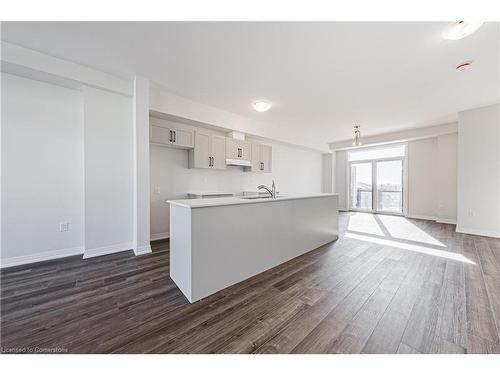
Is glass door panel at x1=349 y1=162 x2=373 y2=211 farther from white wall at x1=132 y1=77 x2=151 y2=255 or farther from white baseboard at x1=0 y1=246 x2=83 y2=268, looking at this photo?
white baseboard at x1=0 y1=246 x2=83 y2=268

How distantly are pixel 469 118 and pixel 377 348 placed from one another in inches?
218

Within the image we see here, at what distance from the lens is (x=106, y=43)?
228cm

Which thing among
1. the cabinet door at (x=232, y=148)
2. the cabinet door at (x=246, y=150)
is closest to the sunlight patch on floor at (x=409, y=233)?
the cabinet door at (x=246, y=150)

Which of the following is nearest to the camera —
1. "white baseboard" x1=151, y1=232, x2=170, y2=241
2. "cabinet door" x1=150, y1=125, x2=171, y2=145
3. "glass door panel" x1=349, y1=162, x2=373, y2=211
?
"cabinet door" x1=150, y1=125, x2=171, y2=145

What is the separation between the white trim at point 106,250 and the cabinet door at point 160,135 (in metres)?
1.87

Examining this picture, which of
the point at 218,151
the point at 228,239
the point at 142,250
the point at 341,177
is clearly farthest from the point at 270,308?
the point at 341,177

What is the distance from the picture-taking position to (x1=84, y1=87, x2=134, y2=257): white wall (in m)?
2.92

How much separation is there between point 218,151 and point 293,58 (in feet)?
7.95

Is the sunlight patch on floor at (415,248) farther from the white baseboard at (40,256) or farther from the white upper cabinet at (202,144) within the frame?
the white baseboard at (40,256)

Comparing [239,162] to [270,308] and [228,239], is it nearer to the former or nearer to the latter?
[228,239]

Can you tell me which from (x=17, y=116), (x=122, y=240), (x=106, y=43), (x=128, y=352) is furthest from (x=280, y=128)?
(x=128, y=352)

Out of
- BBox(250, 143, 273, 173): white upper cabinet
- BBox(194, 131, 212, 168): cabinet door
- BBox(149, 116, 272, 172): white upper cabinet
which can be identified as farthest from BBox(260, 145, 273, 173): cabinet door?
BBox(194, 131, 212, 168): cabinet door

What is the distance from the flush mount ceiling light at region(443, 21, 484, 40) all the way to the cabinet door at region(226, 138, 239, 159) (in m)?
3.63
